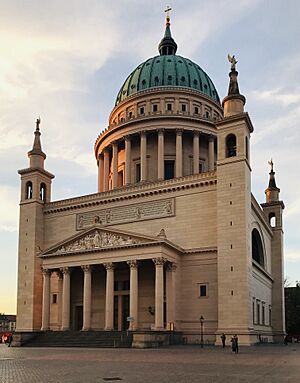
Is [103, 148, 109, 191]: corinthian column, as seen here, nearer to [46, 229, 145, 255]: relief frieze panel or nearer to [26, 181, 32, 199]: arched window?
[26, 181, 32, 199]: arched window

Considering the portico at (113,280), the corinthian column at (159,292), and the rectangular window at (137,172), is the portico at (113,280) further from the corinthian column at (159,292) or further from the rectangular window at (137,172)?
the rectangular window at (137,172)

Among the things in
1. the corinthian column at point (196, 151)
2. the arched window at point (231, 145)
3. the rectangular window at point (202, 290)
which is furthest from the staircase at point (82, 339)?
the corinthian column at point (196, 151)

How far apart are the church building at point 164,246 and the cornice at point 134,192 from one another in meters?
0.13

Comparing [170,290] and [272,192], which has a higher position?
[272,192]

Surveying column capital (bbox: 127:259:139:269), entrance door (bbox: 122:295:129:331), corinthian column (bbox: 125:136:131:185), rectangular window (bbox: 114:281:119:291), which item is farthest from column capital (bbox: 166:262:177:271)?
corinthian column (bbox: 125:136:131:185)

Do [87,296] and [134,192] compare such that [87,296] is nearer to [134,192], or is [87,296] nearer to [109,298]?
[109,298]

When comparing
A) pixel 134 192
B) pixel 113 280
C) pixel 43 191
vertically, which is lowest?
pixel 113 280

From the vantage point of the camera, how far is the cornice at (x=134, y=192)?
193ft

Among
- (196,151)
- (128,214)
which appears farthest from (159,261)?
(196,151)

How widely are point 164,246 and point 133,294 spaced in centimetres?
593

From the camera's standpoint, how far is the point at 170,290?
55.3m

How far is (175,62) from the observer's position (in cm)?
8831

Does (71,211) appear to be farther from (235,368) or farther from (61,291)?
(235,368)

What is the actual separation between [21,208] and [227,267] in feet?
101
